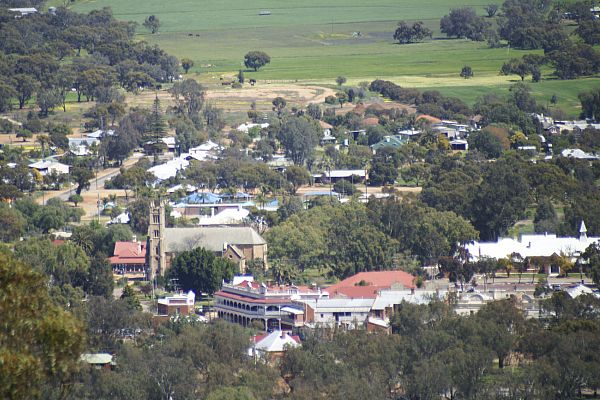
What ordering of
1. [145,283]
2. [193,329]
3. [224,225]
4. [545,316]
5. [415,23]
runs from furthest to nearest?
[415,23] < [224,225] < [145,283] < [545,316] < [193,329]

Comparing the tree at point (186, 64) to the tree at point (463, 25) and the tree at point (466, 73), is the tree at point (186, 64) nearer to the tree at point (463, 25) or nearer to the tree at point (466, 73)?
the tree at point (466, 73)

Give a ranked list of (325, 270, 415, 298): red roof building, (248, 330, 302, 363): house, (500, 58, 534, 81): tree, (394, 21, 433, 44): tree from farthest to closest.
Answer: (394, 21, 433, 44): tree → (500, 58, 534, 81): tree → (325, 270, 415, 298): red roof building → (248, 330, 302, 363): house

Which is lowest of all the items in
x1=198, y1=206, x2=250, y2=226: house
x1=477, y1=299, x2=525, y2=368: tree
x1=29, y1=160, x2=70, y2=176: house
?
x1=29, y1=160, x2=70, y2=176: house

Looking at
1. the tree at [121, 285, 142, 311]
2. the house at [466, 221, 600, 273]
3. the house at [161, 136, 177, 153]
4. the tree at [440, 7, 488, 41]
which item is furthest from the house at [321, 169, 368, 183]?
the tree at [440, 7, 488, 41]

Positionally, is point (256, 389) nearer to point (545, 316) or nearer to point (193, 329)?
point (193, 329)

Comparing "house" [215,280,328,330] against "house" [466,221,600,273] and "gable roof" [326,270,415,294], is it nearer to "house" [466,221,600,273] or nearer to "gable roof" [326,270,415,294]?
"gable roof" [326,270,415,294]

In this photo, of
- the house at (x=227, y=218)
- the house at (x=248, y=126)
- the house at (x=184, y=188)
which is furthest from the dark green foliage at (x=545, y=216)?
the house at (x=248, y=126)

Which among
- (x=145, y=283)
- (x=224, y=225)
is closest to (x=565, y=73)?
(x=224, y=225)
